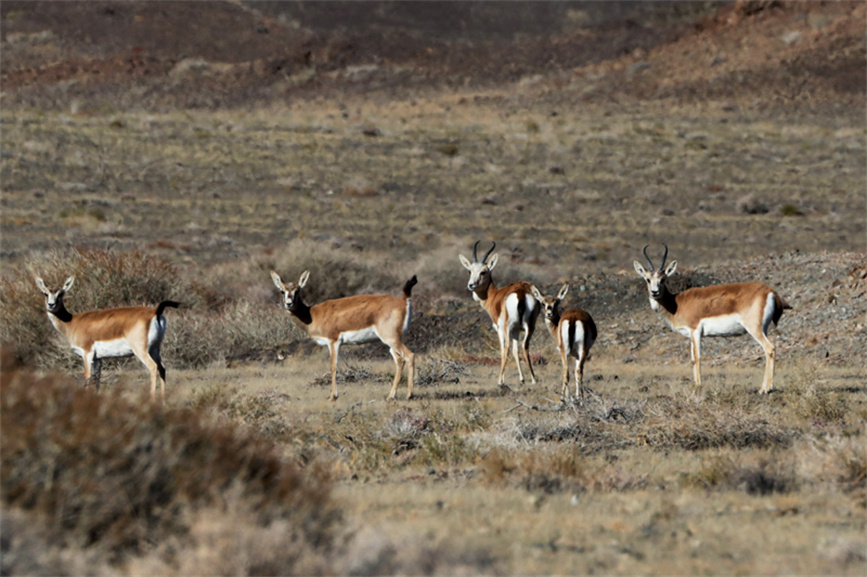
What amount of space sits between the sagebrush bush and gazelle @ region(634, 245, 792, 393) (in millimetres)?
8555

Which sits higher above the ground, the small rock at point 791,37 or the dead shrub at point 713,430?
the small rock at point 791,37

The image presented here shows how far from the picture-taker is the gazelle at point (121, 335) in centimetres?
1271

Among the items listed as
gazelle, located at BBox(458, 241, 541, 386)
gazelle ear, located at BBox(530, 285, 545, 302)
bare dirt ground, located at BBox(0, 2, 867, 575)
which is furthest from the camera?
gazelle, located at BBox(458, 241, 541, 386)

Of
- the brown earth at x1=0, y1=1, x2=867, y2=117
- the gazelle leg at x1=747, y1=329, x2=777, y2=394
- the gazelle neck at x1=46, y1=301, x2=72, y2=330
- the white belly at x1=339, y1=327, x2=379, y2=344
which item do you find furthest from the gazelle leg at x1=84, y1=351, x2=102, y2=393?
the brown earth at x1=0, y1=1, x2=867, y2=117

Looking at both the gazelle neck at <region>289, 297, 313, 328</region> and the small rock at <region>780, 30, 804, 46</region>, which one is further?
the small rock at <region>780, 30, 804, 46</region>

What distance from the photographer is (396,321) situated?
1333 centimetres

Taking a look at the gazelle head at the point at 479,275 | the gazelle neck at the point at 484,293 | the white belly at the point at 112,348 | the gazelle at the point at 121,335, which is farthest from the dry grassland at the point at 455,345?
the gazelle head at the point at 479,275

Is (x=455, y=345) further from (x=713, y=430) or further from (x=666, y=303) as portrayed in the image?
(x=713, y=430)

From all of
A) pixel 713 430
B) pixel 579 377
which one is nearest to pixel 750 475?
pixel 713 430

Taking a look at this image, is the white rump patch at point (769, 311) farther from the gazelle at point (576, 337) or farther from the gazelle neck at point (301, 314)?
the gazelle neck at point (301, 314)

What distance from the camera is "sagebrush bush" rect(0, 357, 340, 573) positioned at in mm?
5238

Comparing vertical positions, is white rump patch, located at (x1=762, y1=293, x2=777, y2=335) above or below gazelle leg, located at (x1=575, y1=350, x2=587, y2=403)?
above

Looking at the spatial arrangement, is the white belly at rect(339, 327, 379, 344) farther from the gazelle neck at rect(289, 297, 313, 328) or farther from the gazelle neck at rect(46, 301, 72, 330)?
the gazelle neck at rect(46, 301, 72, 330)

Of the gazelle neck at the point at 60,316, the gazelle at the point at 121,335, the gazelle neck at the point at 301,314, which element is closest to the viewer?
the gazelle at the point at 121,335
